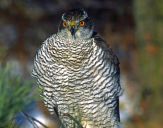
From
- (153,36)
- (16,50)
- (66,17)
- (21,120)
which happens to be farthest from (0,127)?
(16,50)

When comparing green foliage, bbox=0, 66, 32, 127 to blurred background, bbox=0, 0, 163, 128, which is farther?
blurred background, bbox=0, 0, 163, 128

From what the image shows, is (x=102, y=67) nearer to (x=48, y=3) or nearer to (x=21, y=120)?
(x=21, y=120)

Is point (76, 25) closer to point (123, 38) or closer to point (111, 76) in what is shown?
point (111, 76)

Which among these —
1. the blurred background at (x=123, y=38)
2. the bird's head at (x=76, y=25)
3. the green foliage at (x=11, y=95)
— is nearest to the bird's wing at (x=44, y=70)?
the bird's head at (x=76, y=25)

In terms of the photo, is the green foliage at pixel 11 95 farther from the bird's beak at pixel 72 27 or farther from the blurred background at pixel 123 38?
the blurred background at pixel 123 38

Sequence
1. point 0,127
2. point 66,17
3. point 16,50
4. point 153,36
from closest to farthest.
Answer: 1. point 0,127
2. point 66,17
3. point 153,36
4. point 16,50

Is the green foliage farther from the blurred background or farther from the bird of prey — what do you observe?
the blurred background

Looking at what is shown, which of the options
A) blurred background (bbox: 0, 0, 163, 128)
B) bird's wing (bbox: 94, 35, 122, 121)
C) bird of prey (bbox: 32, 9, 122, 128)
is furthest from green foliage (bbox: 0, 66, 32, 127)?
blurred background (bbox: 0, 0, 163, 128)
